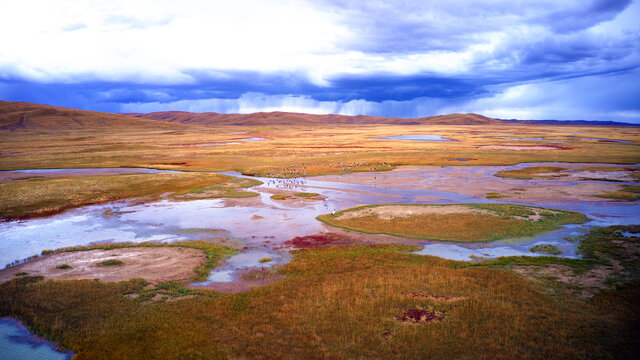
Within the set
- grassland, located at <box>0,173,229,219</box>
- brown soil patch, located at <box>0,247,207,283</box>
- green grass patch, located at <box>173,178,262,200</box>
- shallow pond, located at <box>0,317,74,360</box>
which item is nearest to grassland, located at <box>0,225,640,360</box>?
shallow pond, located at <box>0,317,74,360</box>

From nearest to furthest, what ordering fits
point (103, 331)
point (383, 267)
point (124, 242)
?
point (103, 331), point (383, 267), point (124, 242)

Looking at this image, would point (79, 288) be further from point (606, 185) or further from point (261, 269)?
Result: point (606, 185)

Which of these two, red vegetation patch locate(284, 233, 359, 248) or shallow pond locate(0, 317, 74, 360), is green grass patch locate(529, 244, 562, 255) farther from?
shallow pond locate(0, 317, 74, 360)

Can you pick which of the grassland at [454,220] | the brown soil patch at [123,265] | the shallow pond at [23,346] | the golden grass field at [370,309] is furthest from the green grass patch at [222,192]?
the shallow pond at [23,346]

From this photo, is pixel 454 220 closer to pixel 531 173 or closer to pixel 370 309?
pixel 370 309

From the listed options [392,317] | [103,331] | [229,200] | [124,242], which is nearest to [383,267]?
[392,317]
